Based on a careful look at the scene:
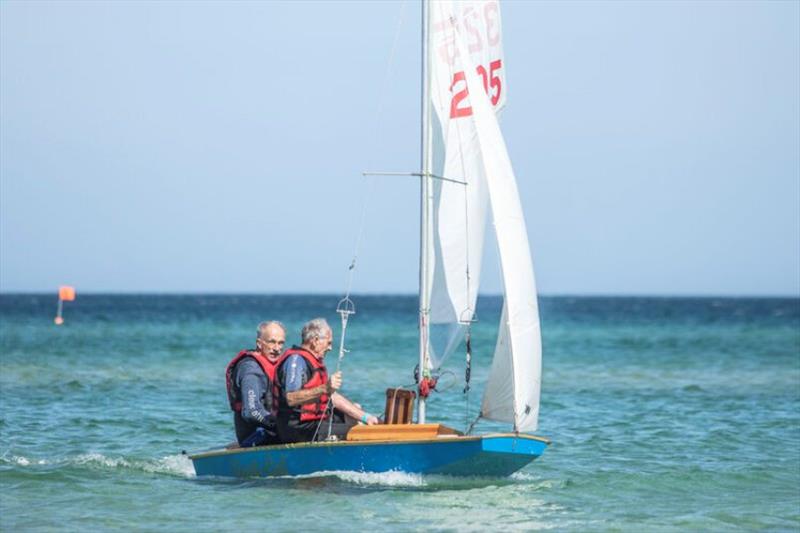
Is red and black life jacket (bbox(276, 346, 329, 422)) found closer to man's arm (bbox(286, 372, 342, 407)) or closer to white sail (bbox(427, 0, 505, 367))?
man's arm (bbox(286, 372, 342, 407))

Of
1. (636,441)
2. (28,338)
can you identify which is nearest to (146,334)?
(28,338)

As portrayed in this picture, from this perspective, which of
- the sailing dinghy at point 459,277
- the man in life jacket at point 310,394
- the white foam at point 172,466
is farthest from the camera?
the white foam at point 172,466

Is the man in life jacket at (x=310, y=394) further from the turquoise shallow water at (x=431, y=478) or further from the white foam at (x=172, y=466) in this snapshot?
the white foam at (x=172, y=466)

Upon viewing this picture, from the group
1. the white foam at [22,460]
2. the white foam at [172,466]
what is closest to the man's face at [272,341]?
the white foam at [172,466]

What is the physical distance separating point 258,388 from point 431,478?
1.70 m

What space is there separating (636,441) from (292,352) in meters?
6.91

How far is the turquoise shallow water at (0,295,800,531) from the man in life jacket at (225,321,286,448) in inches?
18.9

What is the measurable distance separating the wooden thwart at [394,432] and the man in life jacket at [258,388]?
2.56ft

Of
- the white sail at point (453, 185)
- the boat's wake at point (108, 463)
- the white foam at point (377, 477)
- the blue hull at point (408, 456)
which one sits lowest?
the boat's wake at point (108, 463)

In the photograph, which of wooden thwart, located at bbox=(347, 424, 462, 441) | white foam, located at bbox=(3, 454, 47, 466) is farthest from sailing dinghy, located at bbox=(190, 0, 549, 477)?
white foam, located at bbox=(3, 454, 47, 466)

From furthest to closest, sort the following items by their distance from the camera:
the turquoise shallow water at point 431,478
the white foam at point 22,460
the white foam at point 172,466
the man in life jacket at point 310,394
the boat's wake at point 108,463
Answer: the white foam at point 22,460 < the boat's wake at point 108,463 < the white foam at point 172,466 < the man in life jacket at point 310,394 < the turquoise shallow water at point 431,478

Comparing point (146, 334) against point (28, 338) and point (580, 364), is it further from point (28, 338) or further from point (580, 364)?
point (580, 364)

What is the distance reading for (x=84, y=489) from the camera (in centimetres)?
1331

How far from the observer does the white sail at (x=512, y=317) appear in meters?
12.5
